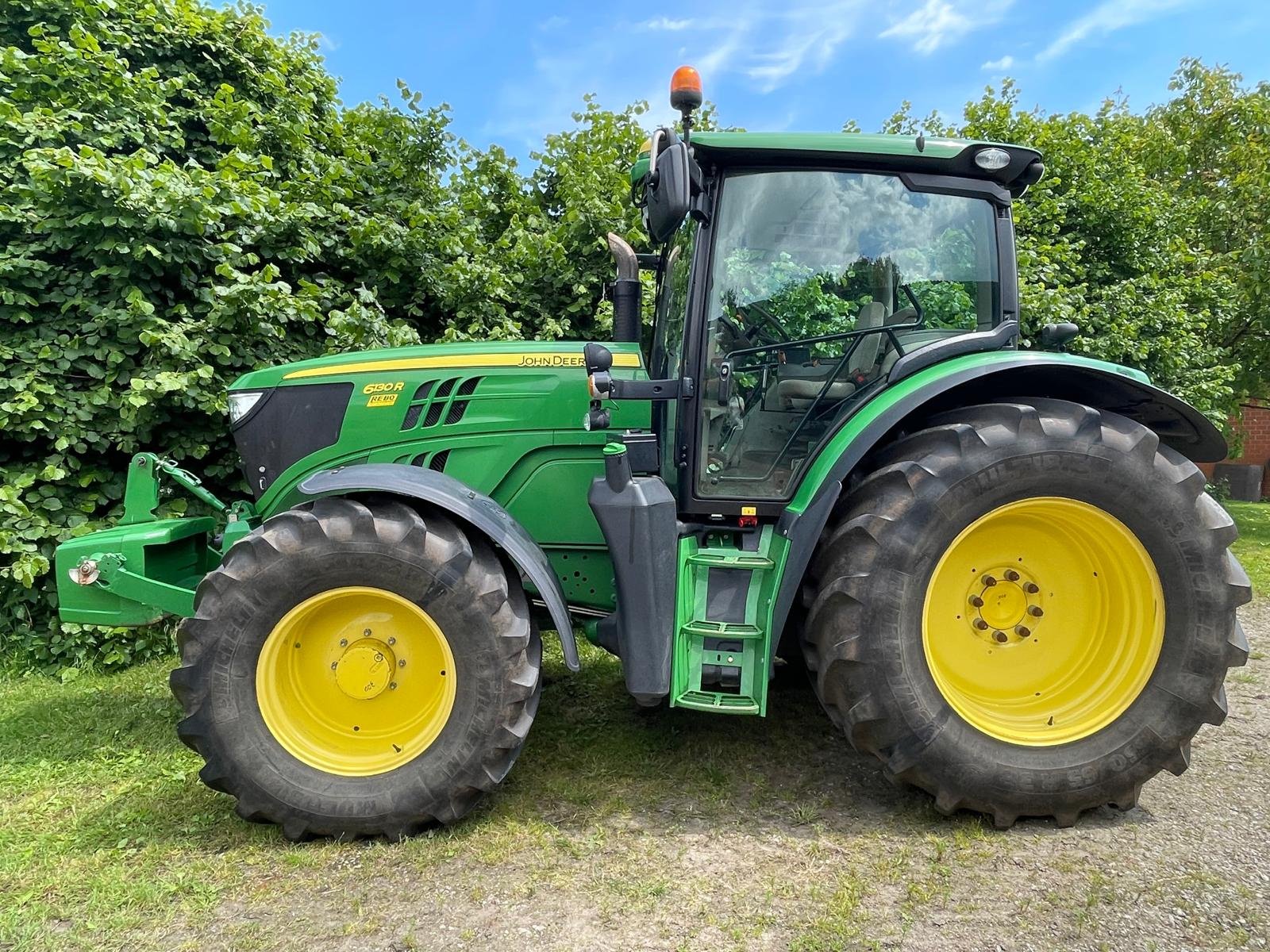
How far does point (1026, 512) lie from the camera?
106 inches

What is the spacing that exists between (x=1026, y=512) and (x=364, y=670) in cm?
242

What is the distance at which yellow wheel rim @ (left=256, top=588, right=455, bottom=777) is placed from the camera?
2654mm

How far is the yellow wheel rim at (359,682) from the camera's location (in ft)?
8.71

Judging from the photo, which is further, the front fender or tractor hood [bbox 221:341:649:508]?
tractor hood [bbox 221:341:649:508]

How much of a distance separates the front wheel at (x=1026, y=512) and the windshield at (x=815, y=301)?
0.43 meters

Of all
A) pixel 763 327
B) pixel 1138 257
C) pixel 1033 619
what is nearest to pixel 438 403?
pixel 763 327

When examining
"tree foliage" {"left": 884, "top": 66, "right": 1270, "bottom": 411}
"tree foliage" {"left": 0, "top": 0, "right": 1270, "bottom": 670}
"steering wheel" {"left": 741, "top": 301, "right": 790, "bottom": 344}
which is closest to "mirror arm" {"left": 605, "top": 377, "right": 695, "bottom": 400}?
"steering wheel" {"left": 741, "top": 301, "right": 790, "bottom": 344}

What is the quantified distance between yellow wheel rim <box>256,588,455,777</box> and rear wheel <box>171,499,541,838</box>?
0.04 feet

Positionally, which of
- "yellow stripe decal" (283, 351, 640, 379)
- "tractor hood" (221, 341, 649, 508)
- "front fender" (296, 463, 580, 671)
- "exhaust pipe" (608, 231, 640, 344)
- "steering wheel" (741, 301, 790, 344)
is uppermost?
"exhaust pipe" (608, 231, 640, 344)

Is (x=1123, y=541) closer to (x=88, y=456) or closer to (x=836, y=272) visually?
(x=836, y=272)

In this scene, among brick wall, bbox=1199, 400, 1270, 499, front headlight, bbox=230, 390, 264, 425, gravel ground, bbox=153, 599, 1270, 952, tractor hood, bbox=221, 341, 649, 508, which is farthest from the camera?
brick wall, bbox=1199, 400, 1270, 499

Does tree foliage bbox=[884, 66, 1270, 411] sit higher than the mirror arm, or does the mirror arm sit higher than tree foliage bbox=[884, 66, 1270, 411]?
tree foliage bbox=[884, 66, 1270, 411]

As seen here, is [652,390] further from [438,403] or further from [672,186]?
[438,403]

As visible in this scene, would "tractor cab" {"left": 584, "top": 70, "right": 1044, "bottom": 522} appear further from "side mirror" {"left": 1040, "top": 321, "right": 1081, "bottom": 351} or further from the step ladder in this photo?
"side mirror" {"left": 1040, "top": 321, "right": 1081, "bottom": 351}
